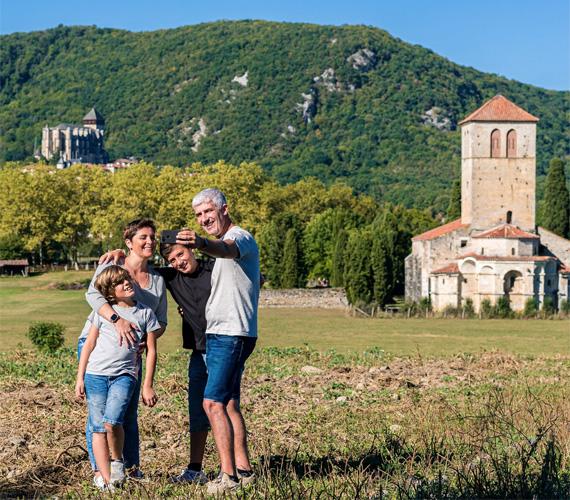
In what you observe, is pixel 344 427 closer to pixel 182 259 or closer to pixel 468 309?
pixel 182 259

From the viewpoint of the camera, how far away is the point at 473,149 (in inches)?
2078

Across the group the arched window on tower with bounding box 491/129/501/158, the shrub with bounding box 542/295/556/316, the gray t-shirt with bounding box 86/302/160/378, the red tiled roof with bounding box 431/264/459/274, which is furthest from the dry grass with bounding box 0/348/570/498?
the arched window on tower with bounding box 491/129/501/158

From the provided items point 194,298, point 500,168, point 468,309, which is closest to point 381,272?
point 468,309

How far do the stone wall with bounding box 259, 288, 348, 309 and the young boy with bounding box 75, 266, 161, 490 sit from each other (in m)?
41.8

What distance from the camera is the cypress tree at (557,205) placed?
57622mm

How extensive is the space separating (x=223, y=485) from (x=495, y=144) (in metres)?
48.0

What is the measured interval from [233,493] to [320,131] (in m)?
156

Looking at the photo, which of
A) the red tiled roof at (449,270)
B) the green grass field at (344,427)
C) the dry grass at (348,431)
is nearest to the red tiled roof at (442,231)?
the red tiled roof at (449,270)

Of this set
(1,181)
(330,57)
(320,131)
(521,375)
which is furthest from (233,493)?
(330,57)

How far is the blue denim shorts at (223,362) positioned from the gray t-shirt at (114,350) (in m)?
0.56

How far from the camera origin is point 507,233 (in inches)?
1884

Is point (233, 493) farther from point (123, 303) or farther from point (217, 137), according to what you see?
point (217, 137)

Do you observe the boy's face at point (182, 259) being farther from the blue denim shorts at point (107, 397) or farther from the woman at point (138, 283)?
the blue denim shorts at point (107, 397)

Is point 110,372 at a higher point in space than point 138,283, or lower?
lower
